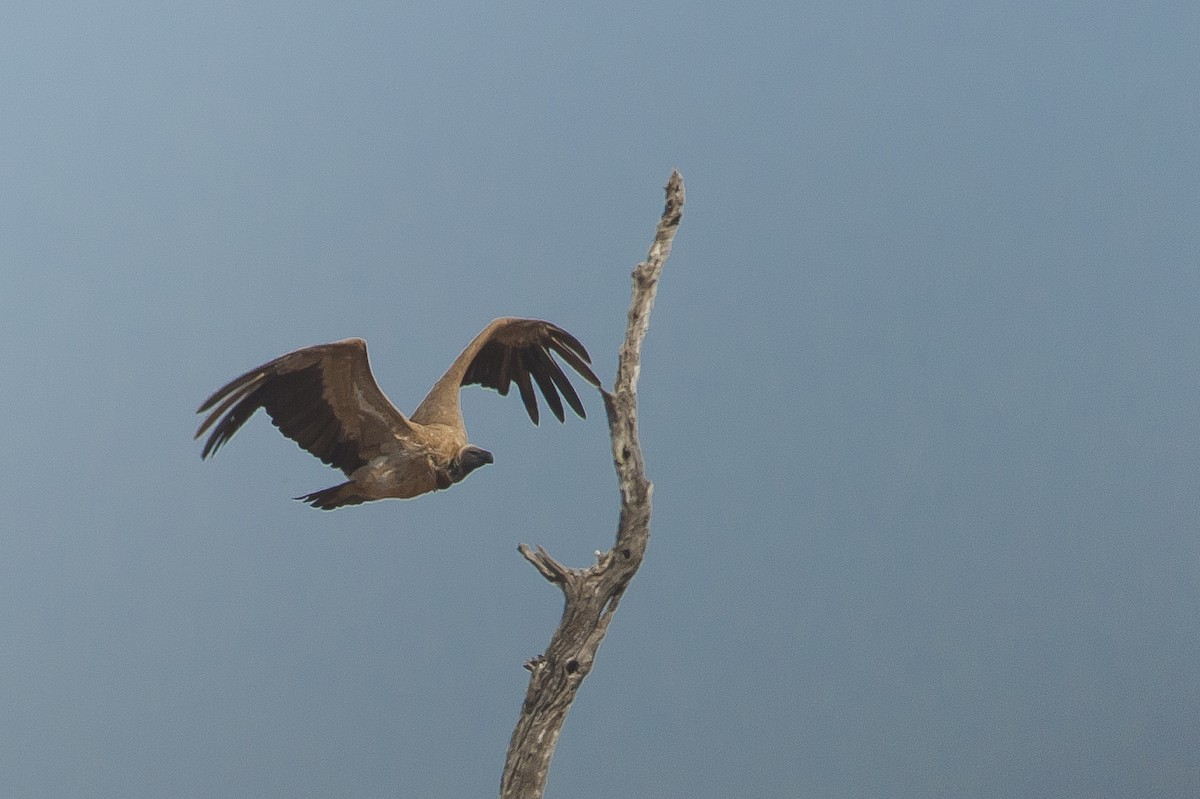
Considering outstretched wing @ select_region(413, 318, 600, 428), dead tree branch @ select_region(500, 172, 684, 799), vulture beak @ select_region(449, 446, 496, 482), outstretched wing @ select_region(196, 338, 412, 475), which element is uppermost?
outstretched wing @ select_region(413, 318, 600, 428)

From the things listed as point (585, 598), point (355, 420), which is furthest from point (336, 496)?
point (585, 598)

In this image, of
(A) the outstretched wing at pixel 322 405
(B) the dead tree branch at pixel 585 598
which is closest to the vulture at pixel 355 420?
(A) the outstretched wing at pixel 322 405

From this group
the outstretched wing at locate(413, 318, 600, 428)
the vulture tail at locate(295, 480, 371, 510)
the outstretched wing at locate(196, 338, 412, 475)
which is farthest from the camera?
the outstretched wing at locate(413, 318, 600, 428)

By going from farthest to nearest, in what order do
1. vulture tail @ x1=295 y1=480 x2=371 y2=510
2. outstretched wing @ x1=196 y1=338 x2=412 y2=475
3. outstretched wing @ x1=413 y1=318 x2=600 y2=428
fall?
1. outstretched wing @ x1=413 y1=318 x2=600 y2=428
2. vulture tail @ x1=295 y1=480 x2=371 y2=510
3. outstretched wing @ x1=196 y1=338 x2=412 y2=475

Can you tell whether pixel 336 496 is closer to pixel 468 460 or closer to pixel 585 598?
pixel 468 460

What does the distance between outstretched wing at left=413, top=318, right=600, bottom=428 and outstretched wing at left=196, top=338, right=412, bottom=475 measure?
0.63 meters

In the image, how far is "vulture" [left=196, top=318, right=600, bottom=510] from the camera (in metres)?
5.44

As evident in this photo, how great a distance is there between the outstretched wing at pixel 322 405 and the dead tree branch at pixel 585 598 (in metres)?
0.85

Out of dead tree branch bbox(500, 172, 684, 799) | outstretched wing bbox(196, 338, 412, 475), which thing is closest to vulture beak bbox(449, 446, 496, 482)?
outstretched wing bbox(196, 338, 412, 475)

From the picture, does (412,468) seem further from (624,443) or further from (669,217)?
(669,217)

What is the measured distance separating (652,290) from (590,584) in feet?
3.77

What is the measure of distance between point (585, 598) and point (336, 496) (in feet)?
3.50

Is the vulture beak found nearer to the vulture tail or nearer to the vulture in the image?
the vulture

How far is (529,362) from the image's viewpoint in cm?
651
